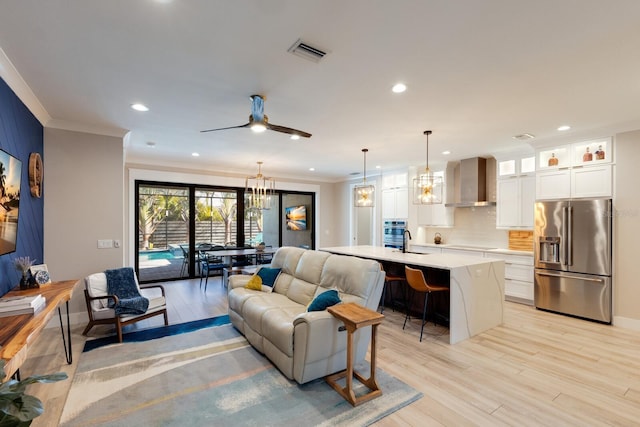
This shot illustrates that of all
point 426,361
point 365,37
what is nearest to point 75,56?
point 365,37

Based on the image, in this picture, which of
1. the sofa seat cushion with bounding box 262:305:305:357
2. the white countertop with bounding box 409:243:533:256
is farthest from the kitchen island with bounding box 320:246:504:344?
the sofa seat cushion with bounding box 262:305:305:357

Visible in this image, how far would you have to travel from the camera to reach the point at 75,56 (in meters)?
2.42

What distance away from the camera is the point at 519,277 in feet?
17.2

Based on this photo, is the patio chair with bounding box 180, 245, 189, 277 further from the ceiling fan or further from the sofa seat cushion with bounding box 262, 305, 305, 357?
the ceiling fan

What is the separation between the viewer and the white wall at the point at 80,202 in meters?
3.99

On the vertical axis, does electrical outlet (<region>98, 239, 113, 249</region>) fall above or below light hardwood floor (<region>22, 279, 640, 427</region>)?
above

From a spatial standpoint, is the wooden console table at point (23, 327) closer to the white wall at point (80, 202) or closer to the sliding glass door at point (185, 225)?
the white wall at point (80, 202)

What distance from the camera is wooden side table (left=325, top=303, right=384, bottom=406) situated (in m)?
2.38

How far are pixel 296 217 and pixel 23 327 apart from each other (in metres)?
7.06

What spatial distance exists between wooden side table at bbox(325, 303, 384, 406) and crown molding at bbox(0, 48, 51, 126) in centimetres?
337

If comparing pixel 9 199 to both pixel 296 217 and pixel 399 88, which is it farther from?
pixel 296 217

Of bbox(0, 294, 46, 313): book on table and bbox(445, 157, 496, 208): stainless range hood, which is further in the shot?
bbox(445, 157, 496, 208): stainless range hood

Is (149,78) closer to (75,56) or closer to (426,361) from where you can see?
(75,56)

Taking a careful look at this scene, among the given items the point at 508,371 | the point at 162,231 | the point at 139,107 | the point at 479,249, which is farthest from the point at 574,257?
the point at 162,231
